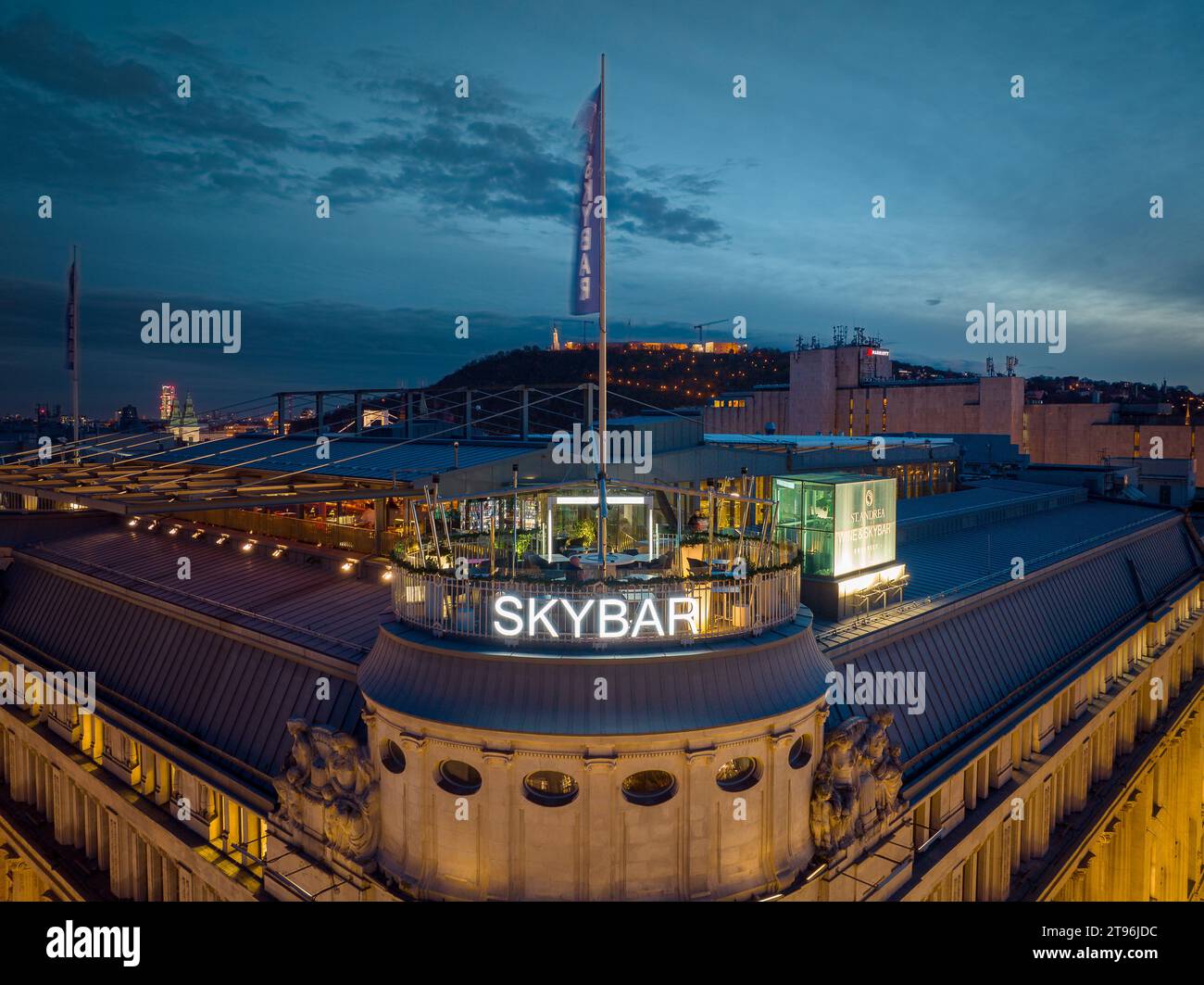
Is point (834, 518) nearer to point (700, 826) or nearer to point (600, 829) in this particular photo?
point (700, 826)

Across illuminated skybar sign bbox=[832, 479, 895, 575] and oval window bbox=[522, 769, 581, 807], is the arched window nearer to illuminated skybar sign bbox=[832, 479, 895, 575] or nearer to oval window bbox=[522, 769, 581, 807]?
oval window bbox=[522, 769, 581, 807]

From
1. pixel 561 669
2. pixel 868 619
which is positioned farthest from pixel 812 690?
pixel 868 619

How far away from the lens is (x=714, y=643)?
54.7 ft

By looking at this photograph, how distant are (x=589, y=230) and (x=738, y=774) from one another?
13516 millimetres

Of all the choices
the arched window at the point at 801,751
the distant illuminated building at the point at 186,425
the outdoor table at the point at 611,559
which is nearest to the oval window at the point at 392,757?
the outdoor table at the point at 611,559

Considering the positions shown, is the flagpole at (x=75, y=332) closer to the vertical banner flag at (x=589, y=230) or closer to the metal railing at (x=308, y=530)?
the metal railing at (x=308, y=530)

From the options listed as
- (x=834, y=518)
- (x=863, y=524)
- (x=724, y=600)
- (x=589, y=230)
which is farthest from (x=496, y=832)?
(x=863, y=524)

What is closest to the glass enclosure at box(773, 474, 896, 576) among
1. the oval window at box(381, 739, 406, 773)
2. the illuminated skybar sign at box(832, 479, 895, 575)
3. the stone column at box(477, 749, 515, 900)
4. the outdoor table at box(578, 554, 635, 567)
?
the illuminated skybar sign at box(832, 479, 895, 575)

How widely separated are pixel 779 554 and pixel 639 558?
3.74 m

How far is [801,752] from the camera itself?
17.5 meters

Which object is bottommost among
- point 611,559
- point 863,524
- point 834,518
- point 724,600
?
point 724,600

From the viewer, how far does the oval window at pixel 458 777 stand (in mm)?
15648

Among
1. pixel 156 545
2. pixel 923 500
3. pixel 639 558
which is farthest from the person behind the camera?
pixel 923 500

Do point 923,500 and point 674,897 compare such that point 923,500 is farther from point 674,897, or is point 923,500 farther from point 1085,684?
point 674,897
